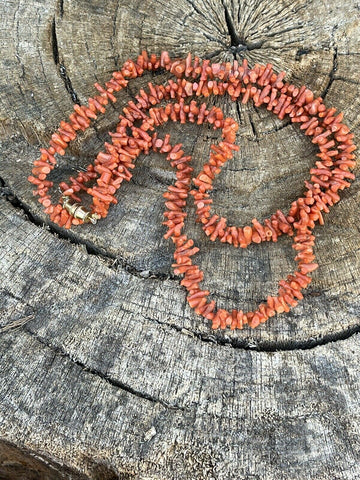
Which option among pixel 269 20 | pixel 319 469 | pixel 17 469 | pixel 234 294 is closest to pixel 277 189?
pixel 234 294

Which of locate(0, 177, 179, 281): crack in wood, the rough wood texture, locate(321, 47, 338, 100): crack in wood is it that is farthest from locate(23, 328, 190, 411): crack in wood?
locate(321, 47, 338, 100): crack in wood

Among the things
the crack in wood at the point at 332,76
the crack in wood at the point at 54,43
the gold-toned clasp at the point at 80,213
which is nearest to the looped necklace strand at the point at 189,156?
the gold-toned clasp at the point at 80,213

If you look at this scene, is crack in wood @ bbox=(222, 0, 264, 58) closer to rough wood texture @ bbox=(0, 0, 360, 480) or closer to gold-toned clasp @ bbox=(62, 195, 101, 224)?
rough wood texture @ bbox=(0, 0, 360, 480)

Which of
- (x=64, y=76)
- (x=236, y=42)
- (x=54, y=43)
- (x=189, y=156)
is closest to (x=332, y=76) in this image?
(x=236, y=42)

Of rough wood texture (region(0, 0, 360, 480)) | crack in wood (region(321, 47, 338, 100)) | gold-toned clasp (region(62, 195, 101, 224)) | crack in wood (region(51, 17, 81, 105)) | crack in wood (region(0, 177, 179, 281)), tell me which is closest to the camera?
rough wood texture (region(0, 0, 360, 480))

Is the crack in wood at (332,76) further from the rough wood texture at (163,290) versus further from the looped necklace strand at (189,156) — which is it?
the looped necklace strand at (189,156)
